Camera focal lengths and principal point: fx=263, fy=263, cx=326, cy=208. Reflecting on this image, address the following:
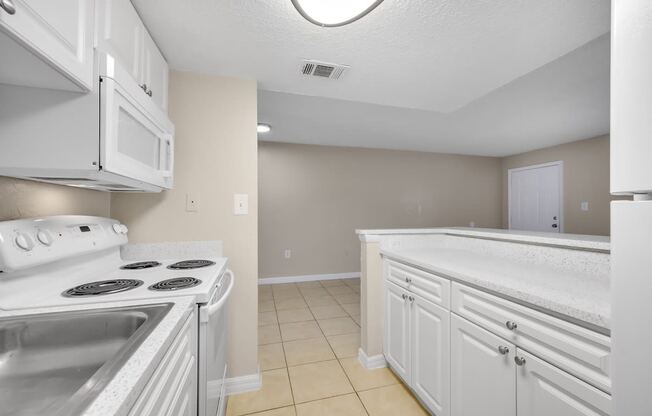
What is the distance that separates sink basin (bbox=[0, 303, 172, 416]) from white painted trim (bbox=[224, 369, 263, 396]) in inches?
44.5

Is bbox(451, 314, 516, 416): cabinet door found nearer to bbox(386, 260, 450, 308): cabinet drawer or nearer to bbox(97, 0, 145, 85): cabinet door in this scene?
bbox(386, 260, 450, 308): cabinet drawer

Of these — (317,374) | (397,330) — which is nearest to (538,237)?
(397,330)

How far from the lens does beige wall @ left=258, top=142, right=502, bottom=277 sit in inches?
167

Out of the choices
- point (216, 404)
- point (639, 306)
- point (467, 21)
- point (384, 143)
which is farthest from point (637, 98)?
point (384, 143)

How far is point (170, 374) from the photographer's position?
0.71m

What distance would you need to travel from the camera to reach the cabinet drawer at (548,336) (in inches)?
29.4

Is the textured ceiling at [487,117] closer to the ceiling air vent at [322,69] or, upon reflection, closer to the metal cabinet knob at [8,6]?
the ceiling air vent at [322,69]

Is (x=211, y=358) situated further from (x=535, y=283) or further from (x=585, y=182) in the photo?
(x=585, y=182)

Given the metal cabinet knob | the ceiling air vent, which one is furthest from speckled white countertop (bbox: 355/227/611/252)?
the metal cabinet knob

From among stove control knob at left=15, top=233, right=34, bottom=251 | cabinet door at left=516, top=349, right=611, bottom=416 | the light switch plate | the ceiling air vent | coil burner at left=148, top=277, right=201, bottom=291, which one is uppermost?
the ceiling air vent

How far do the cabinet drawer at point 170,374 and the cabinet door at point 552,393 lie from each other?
1.15 metres

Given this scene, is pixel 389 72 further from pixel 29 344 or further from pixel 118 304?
pixel 29 344

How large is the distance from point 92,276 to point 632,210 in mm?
1917

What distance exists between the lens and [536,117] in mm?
3146
